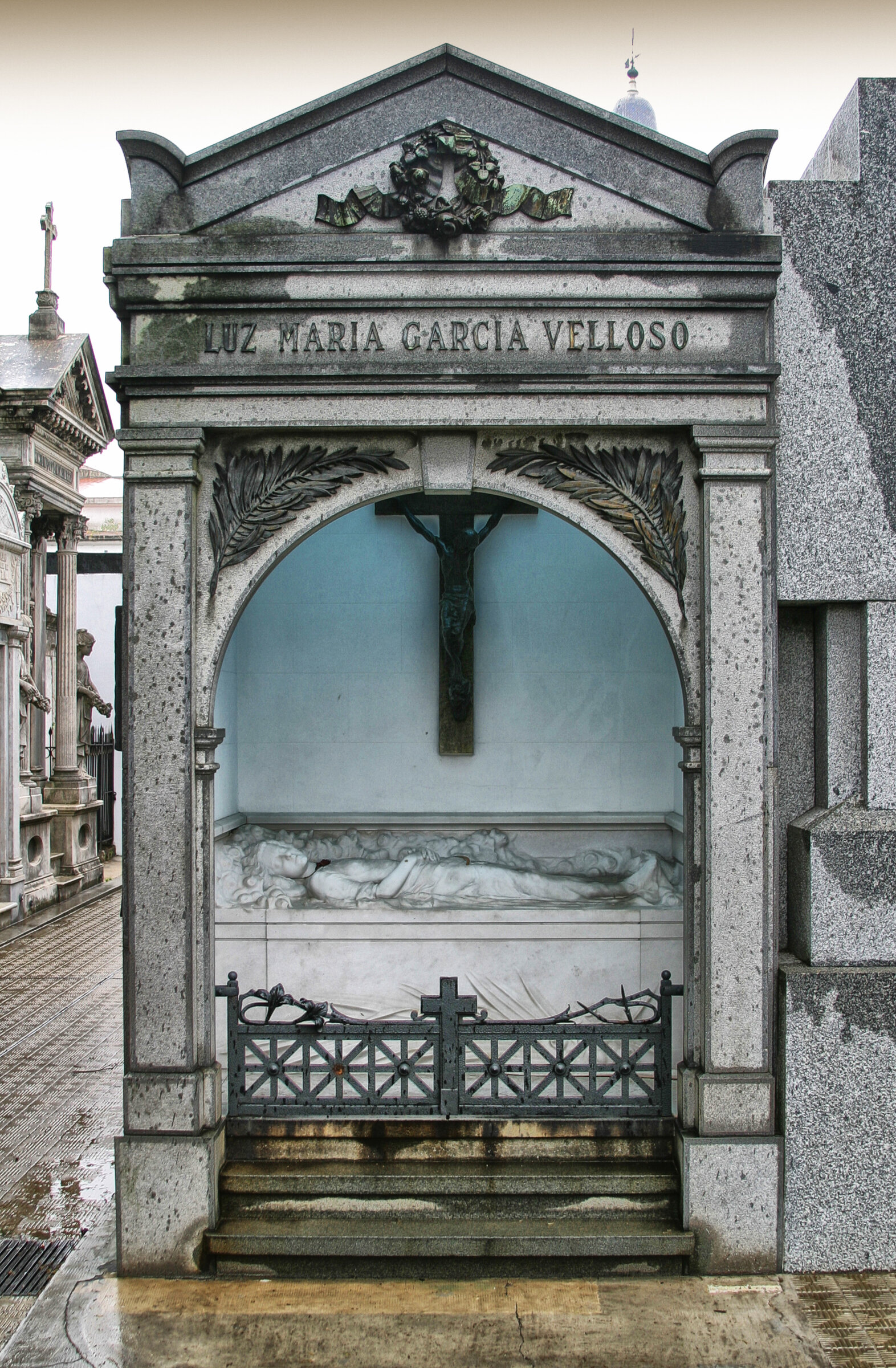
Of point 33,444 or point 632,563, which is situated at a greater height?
point 33,444

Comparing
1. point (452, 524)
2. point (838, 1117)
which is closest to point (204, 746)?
point (452, 524)

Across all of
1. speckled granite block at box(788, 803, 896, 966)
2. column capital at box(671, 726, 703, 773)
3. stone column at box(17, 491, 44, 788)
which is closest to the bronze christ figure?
column capital at box(671, 726, 703, 773)

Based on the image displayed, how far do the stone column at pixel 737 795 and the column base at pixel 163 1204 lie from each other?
2212 mm

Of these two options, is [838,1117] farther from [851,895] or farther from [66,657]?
[66,657]

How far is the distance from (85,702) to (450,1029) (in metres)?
13.7

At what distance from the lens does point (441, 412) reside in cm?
421

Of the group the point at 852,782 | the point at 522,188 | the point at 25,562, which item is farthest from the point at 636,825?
the point at 25,562

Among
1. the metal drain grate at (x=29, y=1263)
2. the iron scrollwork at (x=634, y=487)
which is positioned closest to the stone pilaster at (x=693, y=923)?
the iron scrollwork at (x=634, y=487)

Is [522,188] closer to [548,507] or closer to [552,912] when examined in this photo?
[548,507]

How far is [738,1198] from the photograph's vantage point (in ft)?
13.4

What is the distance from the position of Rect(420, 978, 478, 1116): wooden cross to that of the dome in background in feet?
81.3

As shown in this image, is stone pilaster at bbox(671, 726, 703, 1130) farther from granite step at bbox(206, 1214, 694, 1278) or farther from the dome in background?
the dome in background

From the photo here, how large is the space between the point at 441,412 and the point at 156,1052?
3.24 metres

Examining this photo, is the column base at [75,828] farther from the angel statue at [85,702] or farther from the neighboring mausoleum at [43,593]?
the angel statue at [85,702]
